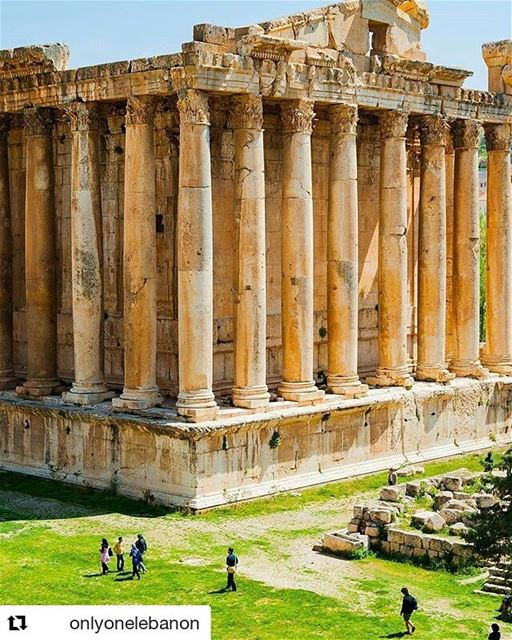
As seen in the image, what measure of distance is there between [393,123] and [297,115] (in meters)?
4.13

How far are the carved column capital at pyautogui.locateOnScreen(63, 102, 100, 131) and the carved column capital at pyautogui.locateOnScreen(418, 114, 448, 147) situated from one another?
9.54 m

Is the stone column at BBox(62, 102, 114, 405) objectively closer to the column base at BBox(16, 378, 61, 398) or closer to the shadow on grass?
the column base at BBox(16, 378, 61, 398)

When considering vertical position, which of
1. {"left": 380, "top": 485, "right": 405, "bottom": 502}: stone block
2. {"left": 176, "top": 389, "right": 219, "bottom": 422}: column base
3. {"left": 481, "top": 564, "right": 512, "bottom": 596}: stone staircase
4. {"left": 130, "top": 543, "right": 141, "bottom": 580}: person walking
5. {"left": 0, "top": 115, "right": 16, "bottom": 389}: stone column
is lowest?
{"left": 481, "top": 564, "right": 512, "bottom": 596}: stone staircase

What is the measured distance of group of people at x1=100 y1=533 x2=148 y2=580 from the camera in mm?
22438

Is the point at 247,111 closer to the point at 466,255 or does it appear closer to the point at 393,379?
the point at 393,379

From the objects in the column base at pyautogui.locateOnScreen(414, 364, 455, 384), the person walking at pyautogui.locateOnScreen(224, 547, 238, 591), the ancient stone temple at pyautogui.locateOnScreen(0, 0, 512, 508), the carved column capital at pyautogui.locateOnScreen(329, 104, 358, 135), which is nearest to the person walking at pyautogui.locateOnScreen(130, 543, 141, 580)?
the person walking at pyautogui.locateOnScreen(224, 547, 238, 591)

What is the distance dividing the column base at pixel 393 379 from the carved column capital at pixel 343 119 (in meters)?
6.53

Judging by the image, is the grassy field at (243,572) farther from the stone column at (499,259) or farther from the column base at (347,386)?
the stone column at (499,259)

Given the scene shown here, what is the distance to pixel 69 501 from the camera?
28.1 meters

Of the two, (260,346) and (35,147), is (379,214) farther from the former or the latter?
(35,147)

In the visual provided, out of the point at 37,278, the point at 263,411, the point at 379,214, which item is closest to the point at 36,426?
the point at 37,278

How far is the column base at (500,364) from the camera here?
120 ft

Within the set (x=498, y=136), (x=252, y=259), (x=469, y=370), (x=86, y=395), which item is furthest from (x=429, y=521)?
(x=498, y=136)

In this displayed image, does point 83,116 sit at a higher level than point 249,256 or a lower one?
higher
